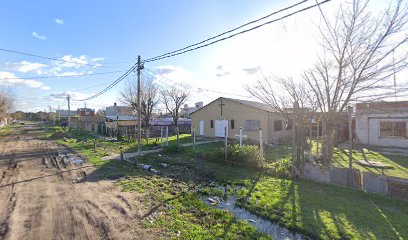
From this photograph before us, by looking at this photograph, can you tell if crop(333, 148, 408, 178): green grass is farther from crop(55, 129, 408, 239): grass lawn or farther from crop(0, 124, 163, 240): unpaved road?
crop(0, 124, 163, 240): unpaved road

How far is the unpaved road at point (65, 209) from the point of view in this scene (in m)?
5.05

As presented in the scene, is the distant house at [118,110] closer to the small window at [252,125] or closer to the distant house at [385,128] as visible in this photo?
the small window at [252,125]

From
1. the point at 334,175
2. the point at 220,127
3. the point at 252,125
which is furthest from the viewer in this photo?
the point at 220,127

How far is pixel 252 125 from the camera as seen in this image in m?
22.7

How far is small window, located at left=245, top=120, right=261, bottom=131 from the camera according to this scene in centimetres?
2229

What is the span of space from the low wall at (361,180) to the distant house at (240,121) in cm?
1151

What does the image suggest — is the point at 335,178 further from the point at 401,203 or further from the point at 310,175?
the point at 401,203

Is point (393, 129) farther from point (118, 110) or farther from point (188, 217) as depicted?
point (118, 110)

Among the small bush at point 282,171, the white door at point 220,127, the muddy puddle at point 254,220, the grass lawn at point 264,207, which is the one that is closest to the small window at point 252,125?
the white door at point 220,127

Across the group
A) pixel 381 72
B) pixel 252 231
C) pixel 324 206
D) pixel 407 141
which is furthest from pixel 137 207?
pixel 407 141

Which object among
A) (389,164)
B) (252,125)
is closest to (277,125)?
(252,125)

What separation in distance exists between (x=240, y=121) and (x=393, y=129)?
12.7 metres

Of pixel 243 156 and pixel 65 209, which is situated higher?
pixel 243 156

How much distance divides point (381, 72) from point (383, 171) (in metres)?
4.87
